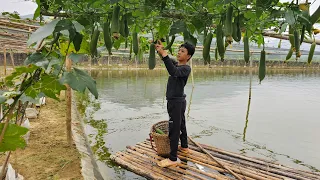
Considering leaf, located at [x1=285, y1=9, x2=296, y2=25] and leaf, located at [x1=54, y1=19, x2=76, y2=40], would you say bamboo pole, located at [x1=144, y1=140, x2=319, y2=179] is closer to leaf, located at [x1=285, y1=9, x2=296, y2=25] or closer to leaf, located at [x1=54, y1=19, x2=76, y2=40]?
leaf, located at [x1=285, y1=9, x2=296, y2=25]

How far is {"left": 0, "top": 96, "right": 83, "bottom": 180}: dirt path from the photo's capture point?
132 inches

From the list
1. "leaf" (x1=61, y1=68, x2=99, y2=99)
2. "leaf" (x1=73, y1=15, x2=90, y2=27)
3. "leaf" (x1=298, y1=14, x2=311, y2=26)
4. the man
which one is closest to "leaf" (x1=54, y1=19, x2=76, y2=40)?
"leaf" (x1=61, y1=68, x2=99, y2=99)

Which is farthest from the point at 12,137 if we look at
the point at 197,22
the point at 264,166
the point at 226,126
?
the point at 226,126

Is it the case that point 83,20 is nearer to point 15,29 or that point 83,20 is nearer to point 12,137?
point 12,137

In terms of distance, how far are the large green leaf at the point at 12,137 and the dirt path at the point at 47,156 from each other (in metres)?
2.09

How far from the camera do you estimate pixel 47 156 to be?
13.0 feet

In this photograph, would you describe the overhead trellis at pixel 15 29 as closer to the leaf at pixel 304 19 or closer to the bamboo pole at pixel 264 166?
the leaf at pixel 304 19

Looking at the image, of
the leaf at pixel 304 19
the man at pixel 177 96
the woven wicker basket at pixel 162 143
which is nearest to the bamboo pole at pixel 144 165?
the man at pixel 177 96

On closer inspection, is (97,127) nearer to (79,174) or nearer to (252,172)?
(79,174)

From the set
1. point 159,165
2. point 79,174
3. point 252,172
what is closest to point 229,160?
point 252,172

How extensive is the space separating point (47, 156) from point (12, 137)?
10.3 ft

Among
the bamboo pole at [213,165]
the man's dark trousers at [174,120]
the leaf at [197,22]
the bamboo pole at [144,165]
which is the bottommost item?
the bamboo pole at [144,165]

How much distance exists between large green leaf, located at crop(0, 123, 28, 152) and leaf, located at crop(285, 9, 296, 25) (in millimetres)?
1058

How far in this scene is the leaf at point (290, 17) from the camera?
1091 mm
